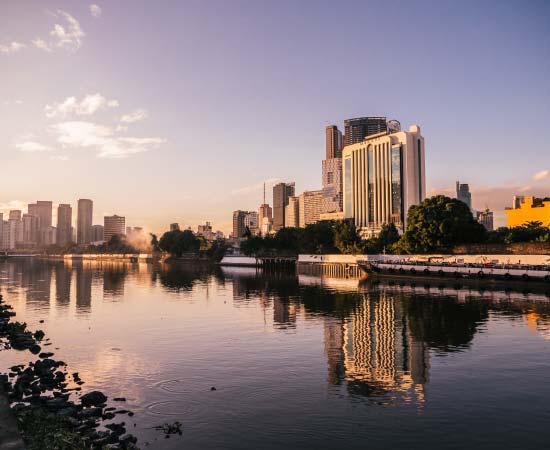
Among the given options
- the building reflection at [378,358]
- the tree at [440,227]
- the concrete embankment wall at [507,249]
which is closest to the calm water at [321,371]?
the building reflection at [378,358]

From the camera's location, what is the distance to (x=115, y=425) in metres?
20.7

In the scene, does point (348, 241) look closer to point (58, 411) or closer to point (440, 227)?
point (440, 227)

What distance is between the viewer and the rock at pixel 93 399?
938 inches

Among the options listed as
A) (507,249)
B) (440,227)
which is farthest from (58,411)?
(440,227)

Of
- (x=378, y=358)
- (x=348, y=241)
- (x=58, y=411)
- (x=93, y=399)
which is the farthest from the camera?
(x=348, y=241)

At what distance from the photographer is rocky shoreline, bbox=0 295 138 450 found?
18469 millimetres

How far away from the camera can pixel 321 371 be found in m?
30.1

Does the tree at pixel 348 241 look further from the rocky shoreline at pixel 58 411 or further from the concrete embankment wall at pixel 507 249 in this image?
the rocky shoreline at pixel 58 411

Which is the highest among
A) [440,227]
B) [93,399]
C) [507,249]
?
[440,227]

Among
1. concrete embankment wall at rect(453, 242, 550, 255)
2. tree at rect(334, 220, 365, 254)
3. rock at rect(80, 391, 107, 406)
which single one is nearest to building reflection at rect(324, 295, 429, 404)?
rock at rect(80, 391, 107, 406)

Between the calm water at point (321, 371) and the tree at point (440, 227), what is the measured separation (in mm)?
64319

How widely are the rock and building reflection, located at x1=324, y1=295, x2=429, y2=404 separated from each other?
12.6 m

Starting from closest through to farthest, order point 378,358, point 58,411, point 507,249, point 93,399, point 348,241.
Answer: point 58,411
point 93,399
point 378,358
point 507,249
point 348,241

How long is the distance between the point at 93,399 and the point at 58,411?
216cm
